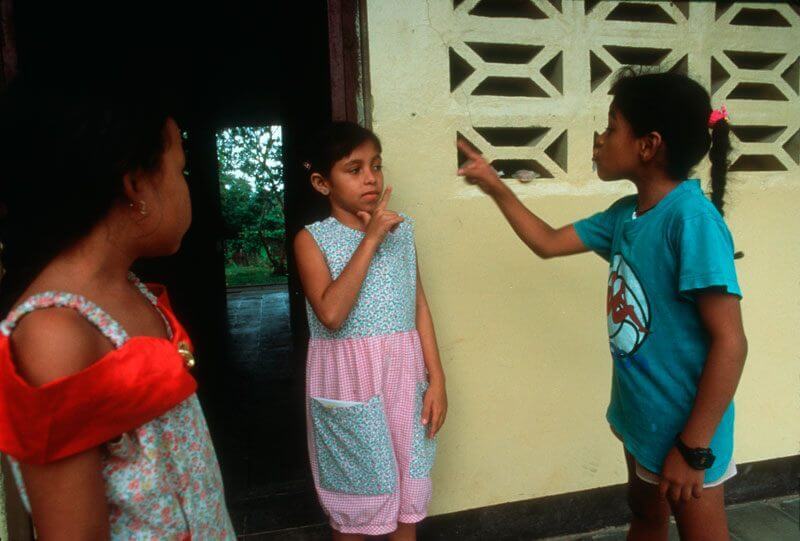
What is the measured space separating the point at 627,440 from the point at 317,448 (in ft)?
3.00

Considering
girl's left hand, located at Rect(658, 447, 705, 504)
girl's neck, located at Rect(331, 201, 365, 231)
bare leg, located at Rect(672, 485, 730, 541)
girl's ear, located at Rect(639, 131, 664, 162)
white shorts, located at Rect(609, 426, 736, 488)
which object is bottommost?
bare leg, located at Rect(672, 485, 730, 541)

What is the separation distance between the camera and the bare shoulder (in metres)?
0.75

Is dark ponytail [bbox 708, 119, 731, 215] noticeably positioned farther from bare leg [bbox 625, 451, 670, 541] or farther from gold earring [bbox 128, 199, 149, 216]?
gold earring [bbox 128, 199, 149, 216]

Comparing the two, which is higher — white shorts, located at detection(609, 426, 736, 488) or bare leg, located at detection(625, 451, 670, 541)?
white shorts, located at detection(609, 426, 736, 488)

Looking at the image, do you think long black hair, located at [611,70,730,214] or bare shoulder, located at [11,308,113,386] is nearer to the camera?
bare shoulder, located at [11,308,113,386]

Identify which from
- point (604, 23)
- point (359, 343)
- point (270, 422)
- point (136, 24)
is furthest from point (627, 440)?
point (136, 24)

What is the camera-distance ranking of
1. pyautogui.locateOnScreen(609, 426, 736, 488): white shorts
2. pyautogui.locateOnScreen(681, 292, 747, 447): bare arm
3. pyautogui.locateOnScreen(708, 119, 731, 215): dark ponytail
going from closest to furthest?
pyautogui.locateOnScreen(681, 292, 747, 447): bare arm < pyautogui.locateOnScreen(609, 426, 736, 488): white shorts < pyautogui.locateOnScreen(708, 119, 731, 215): dark ponytail

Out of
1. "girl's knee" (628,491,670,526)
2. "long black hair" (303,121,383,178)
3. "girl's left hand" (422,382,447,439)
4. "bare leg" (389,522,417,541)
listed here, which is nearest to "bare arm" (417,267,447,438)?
"girl's left hand" (422,382,447,439)

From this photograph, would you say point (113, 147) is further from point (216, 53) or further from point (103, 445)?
point (216, 53)

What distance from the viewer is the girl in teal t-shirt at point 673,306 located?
1251 millimetres

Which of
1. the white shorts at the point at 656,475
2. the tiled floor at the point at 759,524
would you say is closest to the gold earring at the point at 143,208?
the white shorts at the point at 656,475

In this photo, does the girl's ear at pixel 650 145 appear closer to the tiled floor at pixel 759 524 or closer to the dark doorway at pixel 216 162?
the dark doorway at pixel 216 162

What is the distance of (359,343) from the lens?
165 centimetres

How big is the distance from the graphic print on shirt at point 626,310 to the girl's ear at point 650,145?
0.27 m
